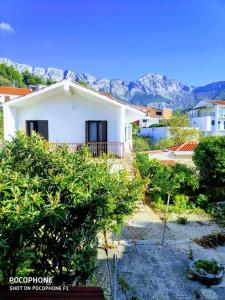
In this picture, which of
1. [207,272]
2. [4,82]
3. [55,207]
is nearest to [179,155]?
[207,272]

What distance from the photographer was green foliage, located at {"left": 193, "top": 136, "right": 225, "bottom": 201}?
16.3 m

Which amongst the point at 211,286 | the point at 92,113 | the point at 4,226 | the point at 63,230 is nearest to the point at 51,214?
the point at 4,226

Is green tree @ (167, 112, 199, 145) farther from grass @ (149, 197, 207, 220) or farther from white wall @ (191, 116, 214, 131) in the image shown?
grass @ (149, 197, 207, 220)

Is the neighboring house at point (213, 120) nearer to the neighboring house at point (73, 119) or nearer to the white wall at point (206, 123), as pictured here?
the white wall at point (206, 123)

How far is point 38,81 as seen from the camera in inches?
3706

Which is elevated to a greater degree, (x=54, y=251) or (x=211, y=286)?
(x=54, y=251)

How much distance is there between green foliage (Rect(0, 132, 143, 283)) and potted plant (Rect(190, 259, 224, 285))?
3489mm

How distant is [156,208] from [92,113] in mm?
7548

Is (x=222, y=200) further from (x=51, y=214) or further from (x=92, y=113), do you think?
(x=51, y=214)

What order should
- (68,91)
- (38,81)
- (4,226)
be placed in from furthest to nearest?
(38,81) < (68,91) < (4,226)

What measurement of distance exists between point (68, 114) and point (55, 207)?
50.6ft

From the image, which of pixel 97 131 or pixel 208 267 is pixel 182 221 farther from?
pixel 97 131

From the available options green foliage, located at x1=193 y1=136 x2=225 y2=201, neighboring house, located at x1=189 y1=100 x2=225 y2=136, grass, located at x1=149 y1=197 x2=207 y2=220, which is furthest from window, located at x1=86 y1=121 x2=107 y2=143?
neighboring house, located at x1=189 y1=100 x2=225 y2=136

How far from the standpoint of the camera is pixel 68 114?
19062 millimetres
